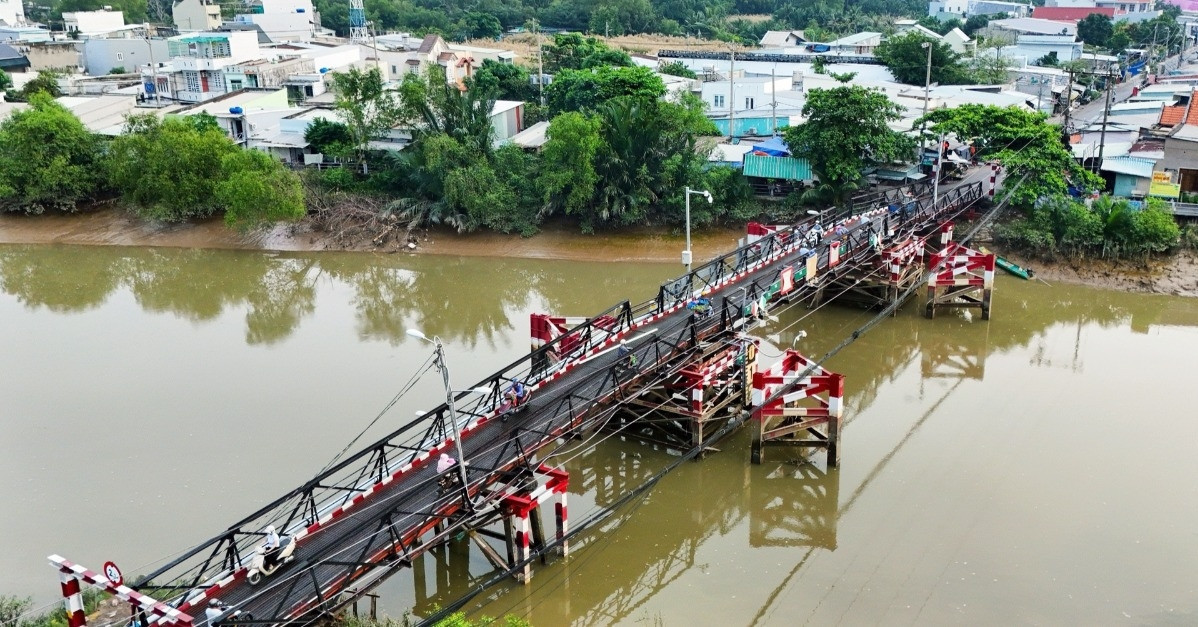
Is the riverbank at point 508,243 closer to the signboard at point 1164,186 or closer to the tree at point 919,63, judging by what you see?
the signboard at point 1164,186

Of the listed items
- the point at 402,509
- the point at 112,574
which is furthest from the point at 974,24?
the point at 112,574

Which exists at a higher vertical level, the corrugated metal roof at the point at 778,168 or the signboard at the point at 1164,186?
the corrugated metal roof at the point at 778,168

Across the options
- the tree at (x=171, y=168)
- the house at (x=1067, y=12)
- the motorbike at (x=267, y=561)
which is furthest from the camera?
the house at (x=1067, y=12)

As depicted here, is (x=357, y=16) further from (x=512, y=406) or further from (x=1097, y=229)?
(x=512, y=406)

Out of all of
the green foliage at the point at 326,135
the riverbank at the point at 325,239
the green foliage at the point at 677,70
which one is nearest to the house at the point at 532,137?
the riverbank at the point at 325,239

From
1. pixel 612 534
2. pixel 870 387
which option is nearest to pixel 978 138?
pixel 870 387

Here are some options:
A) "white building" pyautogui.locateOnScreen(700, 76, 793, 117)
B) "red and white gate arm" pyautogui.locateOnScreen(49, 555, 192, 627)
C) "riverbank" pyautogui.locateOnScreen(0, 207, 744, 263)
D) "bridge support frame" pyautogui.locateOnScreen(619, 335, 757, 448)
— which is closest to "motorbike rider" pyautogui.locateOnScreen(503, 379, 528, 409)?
"bridge support frame" pyautogui.locateOnScreen(619, 335, 757, 448)

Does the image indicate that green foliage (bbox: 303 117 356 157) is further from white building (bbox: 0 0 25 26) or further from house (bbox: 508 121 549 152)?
white building (bbox: 0 0 25 26)

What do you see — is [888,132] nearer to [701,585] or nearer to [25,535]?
[701,585]
